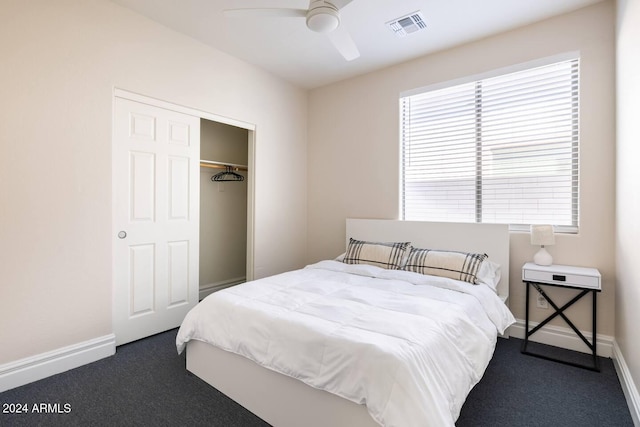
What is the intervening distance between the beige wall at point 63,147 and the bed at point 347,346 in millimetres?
1002

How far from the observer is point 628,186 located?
209cm

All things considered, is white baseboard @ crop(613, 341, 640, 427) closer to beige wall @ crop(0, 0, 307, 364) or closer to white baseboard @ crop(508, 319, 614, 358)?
white baseboard @ crop(508, 319, 614, 358)

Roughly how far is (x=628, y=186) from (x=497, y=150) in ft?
3.87

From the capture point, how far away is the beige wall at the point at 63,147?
2.14m

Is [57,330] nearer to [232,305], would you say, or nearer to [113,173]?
[113,173]

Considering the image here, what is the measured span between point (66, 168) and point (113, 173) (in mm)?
332

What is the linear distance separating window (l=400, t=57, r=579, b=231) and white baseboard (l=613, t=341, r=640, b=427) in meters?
1.06

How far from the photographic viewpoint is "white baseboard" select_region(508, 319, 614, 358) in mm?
2584

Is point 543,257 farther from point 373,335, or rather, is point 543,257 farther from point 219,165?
point 219,165

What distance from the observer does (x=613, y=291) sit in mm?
2580

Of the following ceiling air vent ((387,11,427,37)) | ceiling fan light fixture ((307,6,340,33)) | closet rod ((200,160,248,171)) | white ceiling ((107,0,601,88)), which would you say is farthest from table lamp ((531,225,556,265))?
closet rod ((200,160,248,171))

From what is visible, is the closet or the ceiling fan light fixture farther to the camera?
the closet

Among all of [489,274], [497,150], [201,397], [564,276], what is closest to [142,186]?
[201,397]

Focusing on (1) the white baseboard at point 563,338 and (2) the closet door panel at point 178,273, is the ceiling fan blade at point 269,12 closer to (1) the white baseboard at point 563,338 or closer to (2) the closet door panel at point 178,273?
(2) the closet door panel at point 178,273
